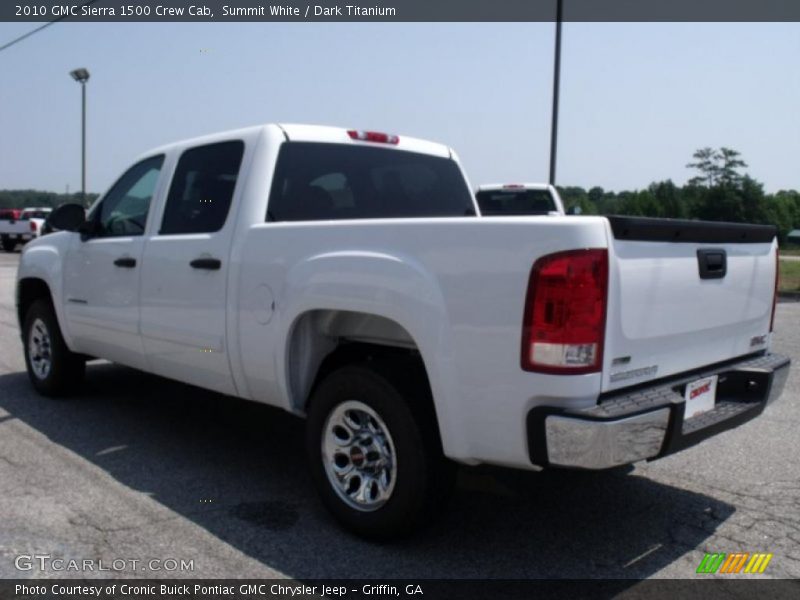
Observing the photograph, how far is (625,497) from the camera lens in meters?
4.19

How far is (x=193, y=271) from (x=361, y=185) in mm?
1142

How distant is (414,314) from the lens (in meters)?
3.21

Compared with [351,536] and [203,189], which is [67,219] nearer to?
[203,189]

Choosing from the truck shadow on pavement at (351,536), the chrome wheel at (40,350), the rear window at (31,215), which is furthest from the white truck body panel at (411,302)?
the rear window at (31,215)

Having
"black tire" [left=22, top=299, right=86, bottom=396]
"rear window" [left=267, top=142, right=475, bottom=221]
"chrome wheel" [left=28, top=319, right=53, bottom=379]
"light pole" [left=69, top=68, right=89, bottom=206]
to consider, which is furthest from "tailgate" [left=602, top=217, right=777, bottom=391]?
"light pole" [left=69, top=68, right=89, bottom=206]

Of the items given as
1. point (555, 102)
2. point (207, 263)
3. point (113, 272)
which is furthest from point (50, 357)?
point (555, 102)

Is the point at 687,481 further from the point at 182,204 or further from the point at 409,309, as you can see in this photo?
the point at 182,204

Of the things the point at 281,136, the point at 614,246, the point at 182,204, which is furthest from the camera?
the point at 182,204

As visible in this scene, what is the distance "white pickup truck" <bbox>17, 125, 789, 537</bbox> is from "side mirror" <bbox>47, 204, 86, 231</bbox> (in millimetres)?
593

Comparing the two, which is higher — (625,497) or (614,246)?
(614,246)

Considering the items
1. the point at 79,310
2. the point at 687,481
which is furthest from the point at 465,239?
the point at 79,310

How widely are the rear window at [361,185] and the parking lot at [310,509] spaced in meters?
1.55

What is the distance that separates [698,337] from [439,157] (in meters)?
2.47

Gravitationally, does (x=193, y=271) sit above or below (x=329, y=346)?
above
